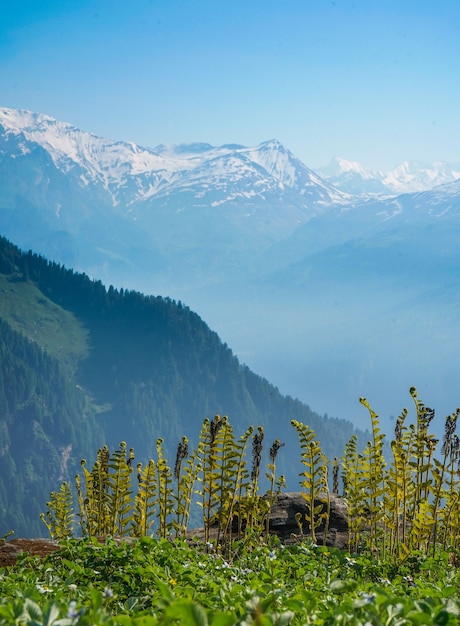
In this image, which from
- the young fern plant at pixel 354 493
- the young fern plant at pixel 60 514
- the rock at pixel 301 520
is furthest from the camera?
the rock at pixel 301 520

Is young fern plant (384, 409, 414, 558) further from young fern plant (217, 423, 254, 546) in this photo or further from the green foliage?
young fern plant (217, 423, 254, 546)

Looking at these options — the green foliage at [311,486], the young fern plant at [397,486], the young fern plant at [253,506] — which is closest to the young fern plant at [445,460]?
the green foliage at [311,486]

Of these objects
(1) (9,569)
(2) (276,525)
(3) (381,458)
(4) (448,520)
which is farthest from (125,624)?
(2) (276,525)

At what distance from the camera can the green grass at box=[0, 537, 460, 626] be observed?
12.1 ft

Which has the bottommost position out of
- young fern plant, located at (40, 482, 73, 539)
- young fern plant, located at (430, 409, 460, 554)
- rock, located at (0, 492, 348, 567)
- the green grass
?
young fern plant, located at (40, 482, 73, 539)

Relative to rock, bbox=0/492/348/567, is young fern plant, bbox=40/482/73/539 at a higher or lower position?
lower

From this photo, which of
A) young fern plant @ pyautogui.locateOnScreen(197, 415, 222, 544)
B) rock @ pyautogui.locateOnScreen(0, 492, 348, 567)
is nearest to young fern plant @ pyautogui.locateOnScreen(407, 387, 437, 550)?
rock @ pyautogui.locateOnScreen(0, 492, 348, 567)

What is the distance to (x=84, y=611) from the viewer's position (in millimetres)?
3607

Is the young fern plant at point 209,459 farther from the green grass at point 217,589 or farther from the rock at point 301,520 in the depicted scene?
the rock at point 301,520

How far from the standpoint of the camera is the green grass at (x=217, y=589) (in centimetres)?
370

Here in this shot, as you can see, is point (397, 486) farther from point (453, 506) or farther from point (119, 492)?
point (119, 492)

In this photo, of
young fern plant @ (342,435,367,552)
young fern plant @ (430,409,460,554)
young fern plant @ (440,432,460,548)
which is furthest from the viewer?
young fern plant @ (342,435,367,552)

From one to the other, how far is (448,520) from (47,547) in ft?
21.2

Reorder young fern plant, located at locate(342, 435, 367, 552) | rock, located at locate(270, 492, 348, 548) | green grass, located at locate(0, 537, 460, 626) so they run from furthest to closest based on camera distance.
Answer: rock, located at locate(270, 492, 348, 548)
young fern plant, located at locate(342, 435, 367, 552)
green grass, located at locate(0, 537, 460, 626)
